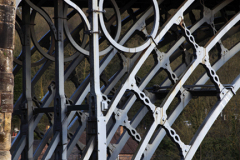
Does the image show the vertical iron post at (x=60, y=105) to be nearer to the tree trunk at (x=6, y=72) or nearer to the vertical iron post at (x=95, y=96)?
the vertical iron post at (x=95, y=96)

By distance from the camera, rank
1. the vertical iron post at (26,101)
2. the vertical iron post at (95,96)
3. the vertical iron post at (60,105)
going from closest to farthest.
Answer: the vertical iron post at (95,96)
the vertical iron post at (60,105)
the vertical iron post at (26,101)

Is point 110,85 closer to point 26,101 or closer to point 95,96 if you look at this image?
point 26,101

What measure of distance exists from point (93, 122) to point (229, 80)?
2170cm

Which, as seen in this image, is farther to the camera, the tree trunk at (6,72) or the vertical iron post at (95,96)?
the vertical iron post at (95,96)

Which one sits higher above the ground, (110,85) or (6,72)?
(110,85)

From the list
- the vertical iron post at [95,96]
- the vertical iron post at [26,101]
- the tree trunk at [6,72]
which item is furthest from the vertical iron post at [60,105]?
the tree trunk at [6,72]

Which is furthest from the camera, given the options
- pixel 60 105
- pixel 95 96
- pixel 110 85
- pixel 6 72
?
pixel 110 85

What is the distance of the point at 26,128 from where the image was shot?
8.22m

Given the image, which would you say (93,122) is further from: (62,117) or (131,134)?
(131,134)

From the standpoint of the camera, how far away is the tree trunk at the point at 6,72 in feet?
14.6

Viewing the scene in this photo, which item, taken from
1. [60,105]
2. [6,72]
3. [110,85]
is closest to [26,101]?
[60,105]

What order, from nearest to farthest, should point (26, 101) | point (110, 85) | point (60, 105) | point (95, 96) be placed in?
point (95, 96), point (60, 105), point (26, 101), point (110, 85)

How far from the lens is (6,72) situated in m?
4.53

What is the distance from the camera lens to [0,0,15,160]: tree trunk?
446cm
